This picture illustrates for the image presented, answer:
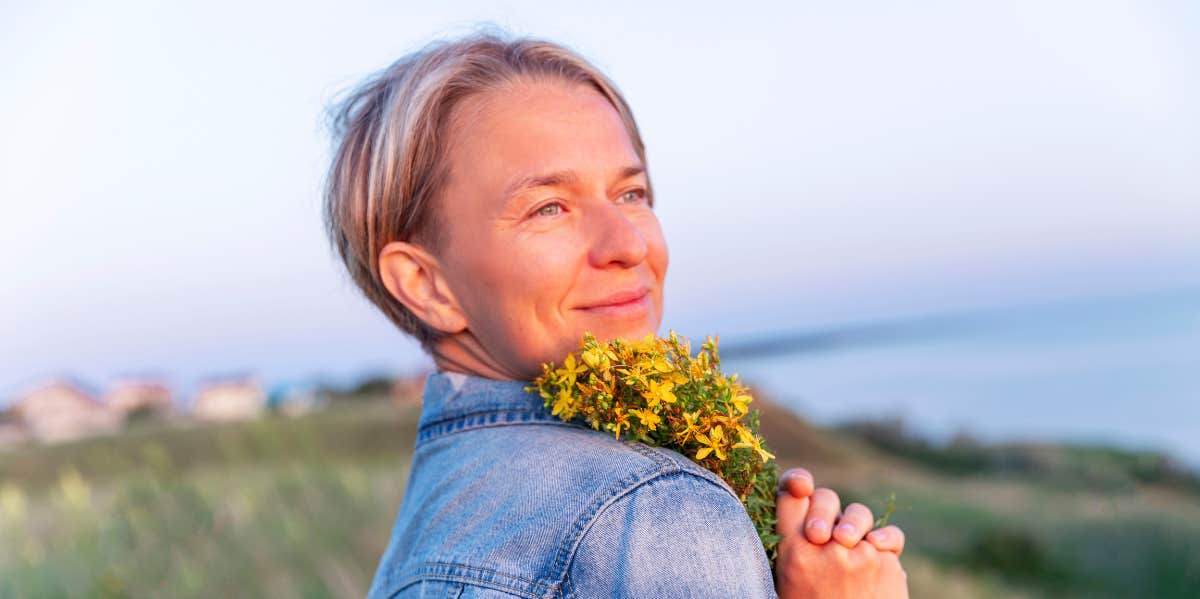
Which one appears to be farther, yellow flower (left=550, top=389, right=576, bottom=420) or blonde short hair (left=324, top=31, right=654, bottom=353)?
blonde short hair (left=324, top=31, right=654, bottom=353)

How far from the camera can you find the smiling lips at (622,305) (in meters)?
2.17

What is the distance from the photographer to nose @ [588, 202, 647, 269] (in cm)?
211

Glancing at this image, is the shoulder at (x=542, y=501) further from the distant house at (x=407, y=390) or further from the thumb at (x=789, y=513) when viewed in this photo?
the distant house at (x=407, y=390)

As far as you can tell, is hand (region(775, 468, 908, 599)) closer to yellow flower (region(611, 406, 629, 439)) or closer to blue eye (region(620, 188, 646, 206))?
yellow flower (region(611, 406, 629, 439))

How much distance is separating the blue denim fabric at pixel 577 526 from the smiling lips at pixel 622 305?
0.87 feet

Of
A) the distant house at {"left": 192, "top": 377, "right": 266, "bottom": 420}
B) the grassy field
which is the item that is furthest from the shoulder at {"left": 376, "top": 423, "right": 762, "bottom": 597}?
the distant house at {"left": 192, "top": 377, "right": 266, "bottom": 420}

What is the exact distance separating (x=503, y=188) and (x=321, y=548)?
16.8 ft

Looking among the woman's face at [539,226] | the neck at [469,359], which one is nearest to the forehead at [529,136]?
the woman's face at [539,226]

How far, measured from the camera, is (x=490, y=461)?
197cm

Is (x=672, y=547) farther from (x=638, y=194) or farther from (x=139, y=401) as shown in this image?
(x=139, y=401)

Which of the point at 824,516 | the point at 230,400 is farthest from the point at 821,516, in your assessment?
the point at 230,400

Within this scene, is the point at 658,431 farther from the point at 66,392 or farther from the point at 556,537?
the point at 66,392

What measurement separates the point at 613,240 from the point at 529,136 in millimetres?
304

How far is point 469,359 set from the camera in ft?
7.84
